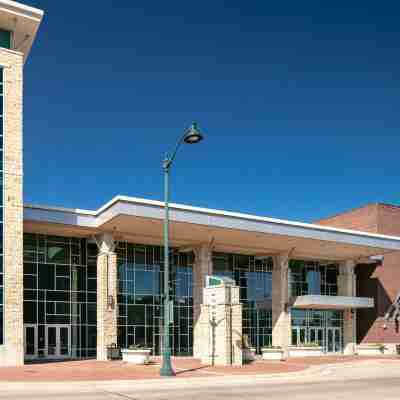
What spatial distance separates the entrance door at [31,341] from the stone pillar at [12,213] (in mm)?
6926

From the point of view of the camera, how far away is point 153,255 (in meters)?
43.9

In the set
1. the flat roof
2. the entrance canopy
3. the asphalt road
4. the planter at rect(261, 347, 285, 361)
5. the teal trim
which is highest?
the flat roof

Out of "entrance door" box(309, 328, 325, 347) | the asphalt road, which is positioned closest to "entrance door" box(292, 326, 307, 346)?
"entrance door" box(309, 328, 325, 347)

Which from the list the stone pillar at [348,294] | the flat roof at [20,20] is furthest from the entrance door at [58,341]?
the stone pillar at [348,294]

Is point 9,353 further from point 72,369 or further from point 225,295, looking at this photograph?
point 225,295

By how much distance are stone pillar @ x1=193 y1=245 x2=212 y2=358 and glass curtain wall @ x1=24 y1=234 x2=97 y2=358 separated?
7344 mm

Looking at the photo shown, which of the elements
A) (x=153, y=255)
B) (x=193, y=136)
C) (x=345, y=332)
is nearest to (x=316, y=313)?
(x=345, y=332)

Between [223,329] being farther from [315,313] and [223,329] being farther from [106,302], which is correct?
[315,313]

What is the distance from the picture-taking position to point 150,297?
142 ft

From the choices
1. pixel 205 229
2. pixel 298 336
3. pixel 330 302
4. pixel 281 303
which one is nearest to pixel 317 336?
pixel 298 336

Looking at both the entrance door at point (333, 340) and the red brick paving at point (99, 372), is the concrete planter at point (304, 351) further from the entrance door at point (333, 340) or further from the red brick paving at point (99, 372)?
the red brick paving at point (99, 372)

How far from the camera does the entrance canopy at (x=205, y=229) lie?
35656 millimetres

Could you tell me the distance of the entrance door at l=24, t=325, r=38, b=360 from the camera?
1495 inches

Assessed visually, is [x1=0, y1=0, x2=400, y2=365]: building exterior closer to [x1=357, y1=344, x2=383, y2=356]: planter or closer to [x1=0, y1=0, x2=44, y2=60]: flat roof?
[x1=0, y1=0, x2=44, y2=60]: flat roof
